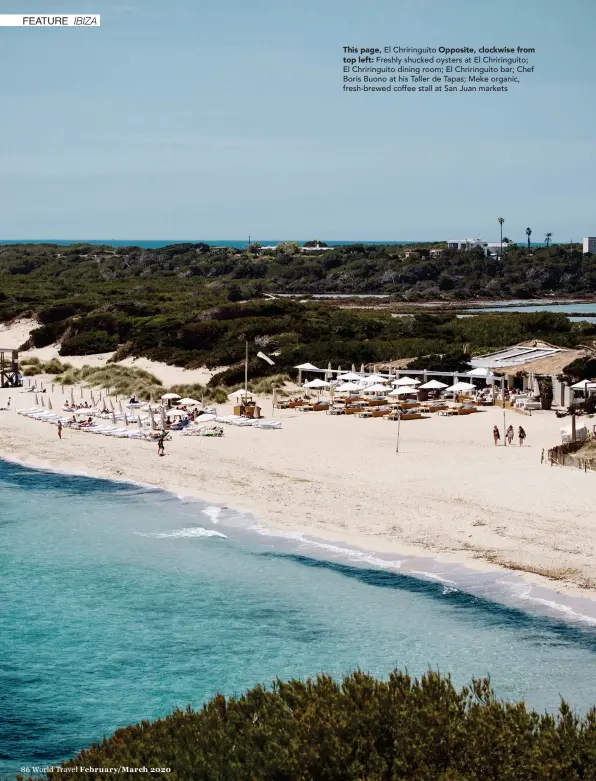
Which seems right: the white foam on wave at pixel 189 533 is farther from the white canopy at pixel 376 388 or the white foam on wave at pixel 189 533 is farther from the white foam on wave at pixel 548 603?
the white canopy at pixel 376 388

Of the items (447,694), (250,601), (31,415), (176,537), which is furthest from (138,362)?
(447,694)

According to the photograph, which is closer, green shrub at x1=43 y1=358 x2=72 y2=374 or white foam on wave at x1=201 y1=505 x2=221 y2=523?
white foam on wave at x1=201 y1=505 x2=221 y2=523

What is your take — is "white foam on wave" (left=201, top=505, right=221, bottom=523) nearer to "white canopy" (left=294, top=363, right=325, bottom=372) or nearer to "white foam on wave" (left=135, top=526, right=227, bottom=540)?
"white foam on wave" (left=135, top=526, right=227, bottom=540)

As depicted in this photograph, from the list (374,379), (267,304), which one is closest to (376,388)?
(374,379)

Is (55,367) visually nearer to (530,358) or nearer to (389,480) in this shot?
(530,358)

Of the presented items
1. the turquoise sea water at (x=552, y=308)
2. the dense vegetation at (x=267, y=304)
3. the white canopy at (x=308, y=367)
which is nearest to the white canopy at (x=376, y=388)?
the dense vegetation at (x=267, y=304)

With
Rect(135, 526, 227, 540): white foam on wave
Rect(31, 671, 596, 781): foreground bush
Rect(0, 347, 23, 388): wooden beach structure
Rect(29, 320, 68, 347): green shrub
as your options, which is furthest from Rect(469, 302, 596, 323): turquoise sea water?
Rect(31, 671, 596, 781): foreground bush
